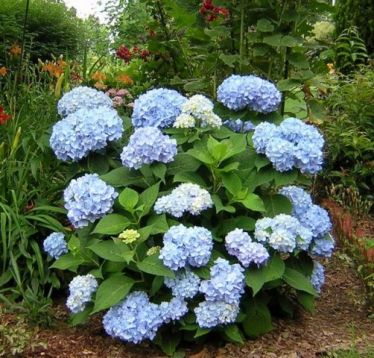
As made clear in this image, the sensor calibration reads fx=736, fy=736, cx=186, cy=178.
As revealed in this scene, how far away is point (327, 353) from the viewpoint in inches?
126

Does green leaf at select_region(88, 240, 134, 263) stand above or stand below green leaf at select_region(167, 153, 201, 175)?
below

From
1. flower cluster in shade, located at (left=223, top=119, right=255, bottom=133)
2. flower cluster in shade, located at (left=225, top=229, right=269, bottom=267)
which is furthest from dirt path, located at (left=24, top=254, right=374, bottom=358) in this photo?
flower cluster in shade, located at (left=223, top=119, right=255, bottom=133)

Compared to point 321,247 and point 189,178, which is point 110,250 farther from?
point 321,247

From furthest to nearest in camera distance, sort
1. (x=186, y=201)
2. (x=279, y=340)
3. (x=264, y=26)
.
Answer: (x=264, y=26) → (x=279, y=340) → (x=186, y=201)

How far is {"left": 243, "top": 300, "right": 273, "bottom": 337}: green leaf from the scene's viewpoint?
3299mm

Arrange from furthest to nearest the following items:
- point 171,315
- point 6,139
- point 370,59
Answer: point 370,59, point 6,139, point 171,315

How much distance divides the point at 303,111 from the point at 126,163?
2197 mm

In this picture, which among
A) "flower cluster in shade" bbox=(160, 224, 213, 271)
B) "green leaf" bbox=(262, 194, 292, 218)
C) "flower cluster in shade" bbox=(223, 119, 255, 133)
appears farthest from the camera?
"flower cluster in shade" bbox=(223, 119, 255, 133)

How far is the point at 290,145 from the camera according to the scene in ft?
10.5

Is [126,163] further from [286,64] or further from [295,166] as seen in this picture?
[286,64]

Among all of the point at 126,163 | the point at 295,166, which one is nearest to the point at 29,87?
the point at 126,163

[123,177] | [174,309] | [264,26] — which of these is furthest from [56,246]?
[264,26]

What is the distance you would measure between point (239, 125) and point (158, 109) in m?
0.47

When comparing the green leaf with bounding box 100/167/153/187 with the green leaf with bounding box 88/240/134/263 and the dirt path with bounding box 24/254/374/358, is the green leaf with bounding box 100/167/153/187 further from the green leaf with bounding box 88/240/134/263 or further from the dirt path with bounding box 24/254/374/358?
the dirt path with bounding box 24/254/374/358
